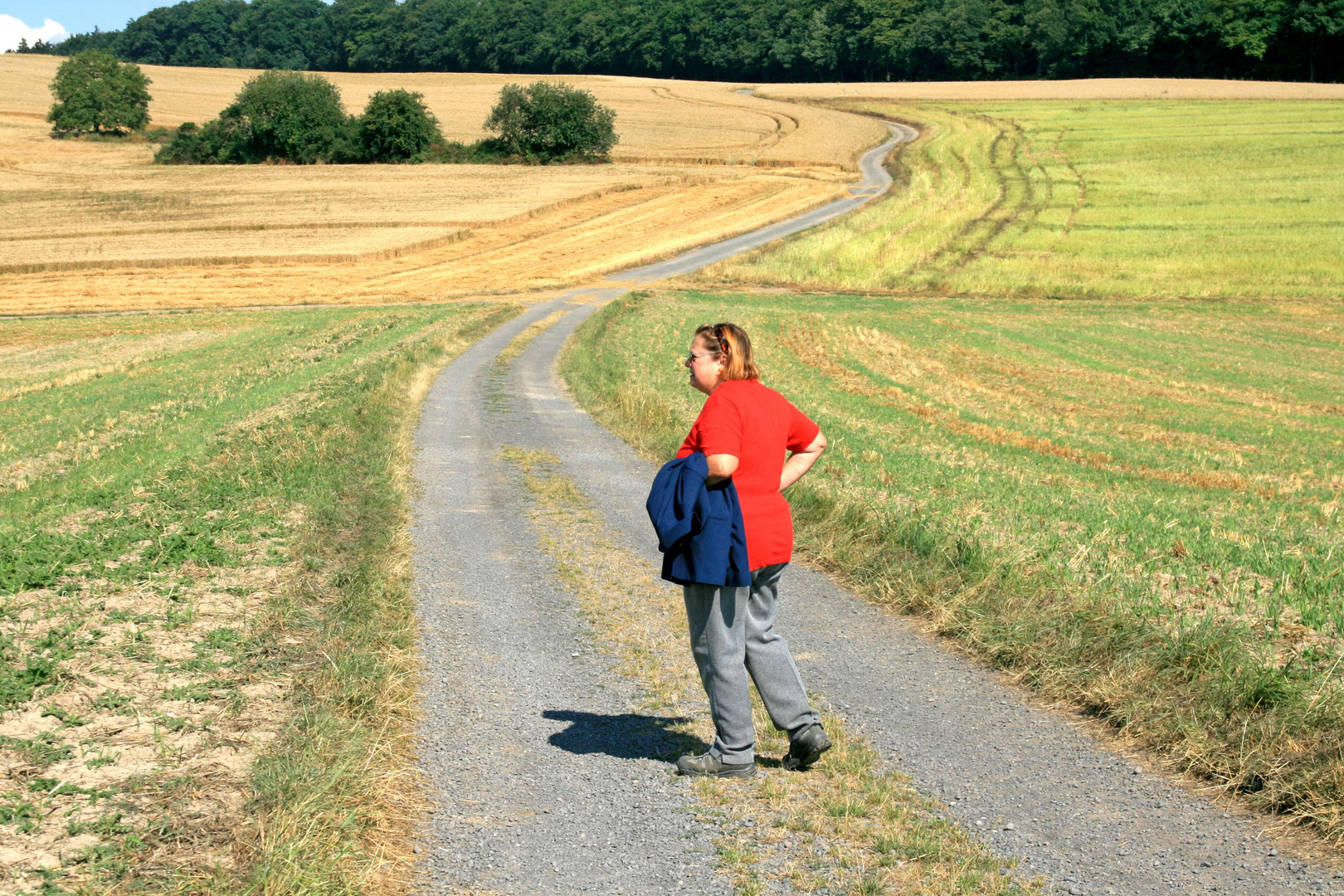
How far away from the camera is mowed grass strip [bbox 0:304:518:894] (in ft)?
15.2

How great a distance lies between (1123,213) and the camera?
5934 centimetres

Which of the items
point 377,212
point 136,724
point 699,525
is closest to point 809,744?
point 699,525

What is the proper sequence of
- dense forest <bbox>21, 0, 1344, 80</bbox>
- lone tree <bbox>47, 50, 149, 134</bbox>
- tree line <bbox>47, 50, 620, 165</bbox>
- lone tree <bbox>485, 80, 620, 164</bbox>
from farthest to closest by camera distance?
dense forest <bbox>21, 0, 1344, 80</bbox> → lone tree <bbox>47, 50, 149, 134</bbox> → tree line <bbox>47, 50, 620, 165</bbox> → lone tree <bbox>485, 80, 620, 164</bbox>

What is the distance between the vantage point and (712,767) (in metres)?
5.66

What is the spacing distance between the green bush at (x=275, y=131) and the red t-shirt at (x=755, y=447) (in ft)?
282

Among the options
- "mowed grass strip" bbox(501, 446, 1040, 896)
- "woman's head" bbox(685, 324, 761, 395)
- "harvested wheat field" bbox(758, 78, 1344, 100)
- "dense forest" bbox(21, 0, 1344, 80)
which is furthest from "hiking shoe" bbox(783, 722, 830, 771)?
"dense forest" bbox(21, 0, 1344, 80)

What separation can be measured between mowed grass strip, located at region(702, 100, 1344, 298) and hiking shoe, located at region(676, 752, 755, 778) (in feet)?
143

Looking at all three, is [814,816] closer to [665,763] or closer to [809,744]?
[809,744]

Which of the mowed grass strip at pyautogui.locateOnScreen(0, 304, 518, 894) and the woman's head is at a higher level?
the woman's head

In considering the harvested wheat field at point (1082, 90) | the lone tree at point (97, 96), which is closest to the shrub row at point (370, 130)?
the lone tree at point (97, 96)

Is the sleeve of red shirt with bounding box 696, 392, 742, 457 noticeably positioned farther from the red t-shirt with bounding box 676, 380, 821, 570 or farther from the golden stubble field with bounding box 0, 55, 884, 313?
the golden stubble field with bounding box 0, 55, 884, 313

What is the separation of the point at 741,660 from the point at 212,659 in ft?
11.3

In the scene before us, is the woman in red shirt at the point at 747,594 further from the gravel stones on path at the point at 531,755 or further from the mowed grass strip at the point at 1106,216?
the mowed grass strip at the point at 1106,216

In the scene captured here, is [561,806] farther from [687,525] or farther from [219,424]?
[219,424]
